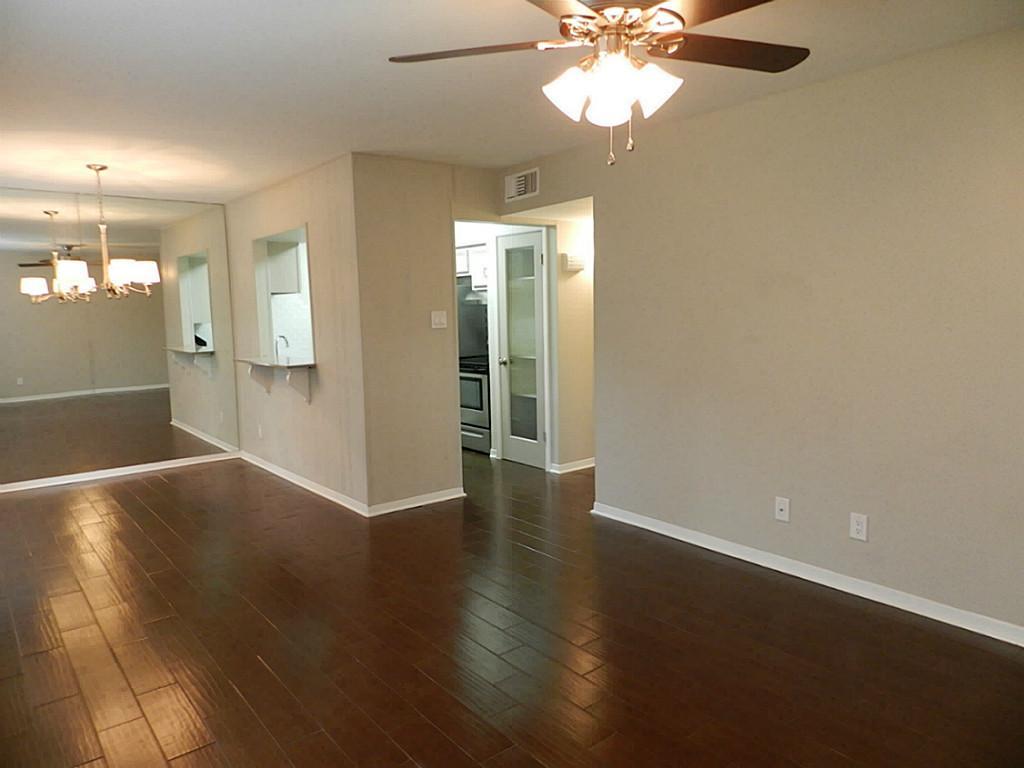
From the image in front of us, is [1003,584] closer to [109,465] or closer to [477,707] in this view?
[477,707]

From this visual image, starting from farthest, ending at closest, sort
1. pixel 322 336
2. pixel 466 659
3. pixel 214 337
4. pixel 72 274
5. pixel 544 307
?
pixel 214 337
pixel 544 307
pixel 322 336
pixel 72 274
pixel 466 659

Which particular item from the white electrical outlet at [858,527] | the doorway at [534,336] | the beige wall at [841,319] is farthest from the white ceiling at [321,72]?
the white electrical outlet at [858,527]

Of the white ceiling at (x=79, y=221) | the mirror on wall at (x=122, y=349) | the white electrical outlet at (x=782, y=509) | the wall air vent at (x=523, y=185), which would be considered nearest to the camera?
the white electrical outlet at (x=782, y=509)

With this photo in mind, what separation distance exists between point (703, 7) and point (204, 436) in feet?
20.7

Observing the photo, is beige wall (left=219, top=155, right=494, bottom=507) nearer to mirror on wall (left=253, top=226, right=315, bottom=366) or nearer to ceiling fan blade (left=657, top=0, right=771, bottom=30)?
Result: mirror on wall (left=253, top=226, right=315, bottom=366)

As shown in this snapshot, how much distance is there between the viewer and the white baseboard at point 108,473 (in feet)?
17.5

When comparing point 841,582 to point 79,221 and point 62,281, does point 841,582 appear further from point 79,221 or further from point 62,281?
→ point 79,221

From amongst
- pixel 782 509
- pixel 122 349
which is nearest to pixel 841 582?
pixel 782 509

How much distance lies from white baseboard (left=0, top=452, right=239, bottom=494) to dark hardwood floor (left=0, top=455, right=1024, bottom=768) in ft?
4.66

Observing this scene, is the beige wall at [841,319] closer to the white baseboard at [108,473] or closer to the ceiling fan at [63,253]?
the white baseboard at [108,473]

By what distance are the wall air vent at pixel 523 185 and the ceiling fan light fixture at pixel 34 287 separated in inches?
164

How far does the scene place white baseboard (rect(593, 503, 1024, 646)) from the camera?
2.72 m

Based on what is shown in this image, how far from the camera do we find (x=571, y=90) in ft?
Answer: 6.08

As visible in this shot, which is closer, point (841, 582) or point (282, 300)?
point (841, 582)
